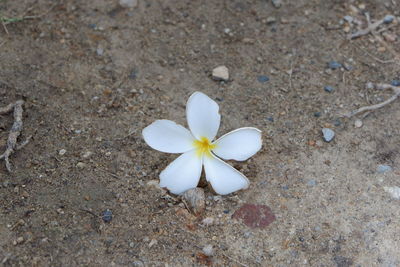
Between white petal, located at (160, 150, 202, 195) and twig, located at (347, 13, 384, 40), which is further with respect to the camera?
twig, located at (347, 13, 384, 40)

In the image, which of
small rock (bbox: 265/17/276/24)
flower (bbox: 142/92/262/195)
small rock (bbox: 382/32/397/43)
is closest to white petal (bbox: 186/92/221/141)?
flower (bbox: 142/92/262/195)

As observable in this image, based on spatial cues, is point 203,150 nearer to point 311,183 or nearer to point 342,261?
point 311,183

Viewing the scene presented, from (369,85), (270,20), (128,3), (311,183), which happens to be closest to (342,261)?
(311,183)

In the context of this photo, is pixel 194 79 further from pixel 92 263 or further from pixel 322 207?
→ pixel 92 263

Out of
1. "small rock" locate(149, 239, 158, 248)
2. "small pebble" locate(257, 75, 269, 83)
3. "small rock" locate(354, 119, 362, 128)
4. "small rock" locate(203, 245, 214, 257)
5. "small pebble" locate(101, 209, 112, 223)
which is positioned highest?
"small pebble" locate(257, 75, 269, 83)

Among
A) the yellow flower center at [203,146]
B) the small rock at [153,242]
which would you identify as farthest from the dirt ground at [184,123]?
the yellow flower center at [203,146]

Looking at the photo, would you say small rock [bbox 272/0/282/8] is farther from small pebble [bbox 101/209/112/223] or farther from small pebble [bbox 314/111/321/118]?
small pebble [bbox 101/209/112/223]

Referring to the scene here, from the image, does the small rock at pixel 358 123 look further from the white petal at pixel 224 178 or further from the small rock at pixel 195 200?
the small rock at pixel 195 200
